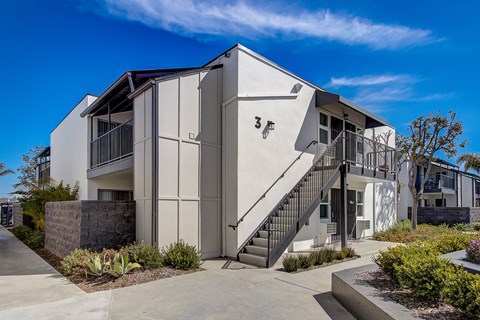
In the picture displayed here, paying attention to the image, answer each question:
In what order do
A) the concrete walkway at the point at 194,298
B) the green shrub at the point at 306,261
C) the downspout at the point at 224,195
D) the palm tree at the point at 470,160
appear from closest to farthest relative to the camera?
1. the concrete walkway at the point at 194,298
2. the green shrub at the point at 306,261
3. the downspout at the point at 224,195
4. the palm tree at the point at 470,160

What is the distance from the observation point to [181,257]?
24.5 feet

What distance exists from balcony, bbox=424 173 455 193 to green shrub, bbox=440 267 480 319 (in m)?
28.1

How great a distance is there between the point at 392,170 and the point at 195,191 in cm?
975

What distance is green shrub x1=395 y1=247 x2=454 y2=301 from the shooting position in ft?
13.7

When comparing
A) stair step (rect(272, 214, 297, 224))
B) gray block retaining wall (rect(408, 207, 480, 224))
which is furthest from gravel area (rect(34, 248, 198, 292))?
gray block retaining wall (rect(408, 207, 480, 224))

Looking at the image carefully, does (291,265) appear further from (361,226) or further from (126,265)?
(361,226)

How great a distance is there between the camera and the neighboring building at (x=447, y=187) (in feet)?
92.0

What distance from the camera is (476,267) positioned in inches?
206

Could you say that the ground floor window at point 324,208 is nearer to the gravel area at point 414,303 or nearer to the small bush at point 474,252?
the small bush at point 474,252

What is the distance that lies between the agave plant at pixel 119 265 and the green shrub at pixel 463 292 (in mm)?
5800

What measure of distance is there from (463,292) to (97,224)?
7.97 m

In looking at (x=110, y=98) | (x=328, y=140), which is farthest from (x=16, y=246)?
(x=328, y=140)

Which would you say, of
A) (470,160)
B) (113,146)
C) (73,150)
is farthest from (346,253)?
(470,160)

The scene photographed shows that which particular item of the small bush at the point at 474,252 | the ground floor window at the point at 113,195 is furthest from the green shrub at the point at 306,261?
the ground floor window at the point at 113,195
